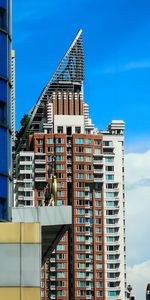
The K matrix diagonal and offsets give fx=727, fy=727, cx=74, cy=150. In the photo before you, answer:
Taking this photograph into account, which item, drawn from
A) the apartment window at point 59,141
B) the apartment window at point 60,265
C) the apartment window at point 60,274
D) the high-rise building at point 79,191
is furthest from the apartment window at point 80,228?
the apartment window at point 59,141

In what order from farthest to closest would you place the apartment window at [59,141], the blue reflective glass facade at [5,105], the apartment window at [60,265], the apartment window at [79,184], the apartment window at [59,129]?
the apartment window at [59,129]
the apartment window at [59,141]
the apartment window at [79,184]
the apartment window at [60,265]
the blue reflective glass facade at [5,105]

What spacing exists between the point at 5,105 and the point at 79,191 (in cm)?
12821

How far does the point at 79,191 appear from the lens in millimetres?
169000

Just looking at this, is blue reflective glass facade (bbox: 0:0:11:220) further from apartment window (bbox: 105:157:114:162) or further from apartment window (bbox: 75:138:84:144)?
apartment window (bbox: 105:157:114:162)

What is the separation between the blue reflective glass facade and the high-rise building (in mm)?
122168

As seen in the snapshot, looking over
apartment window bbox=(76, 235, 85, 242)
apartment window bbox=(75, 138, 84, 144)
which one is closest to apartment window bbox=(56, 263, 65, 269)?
apartment window bbox=(76, 235, 85, 242)

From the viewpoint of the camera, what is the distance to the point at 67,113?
178m

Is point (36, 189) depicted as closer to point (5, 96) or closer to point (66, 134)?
point (66, 134)

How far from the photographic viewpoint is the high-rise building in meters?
163

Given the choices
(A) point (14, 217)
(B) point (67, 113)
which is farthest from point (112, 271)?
(A) point (14, 217)

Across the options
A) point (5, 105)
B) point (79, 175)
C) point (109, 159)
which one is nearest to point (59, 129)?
point (79, 175)

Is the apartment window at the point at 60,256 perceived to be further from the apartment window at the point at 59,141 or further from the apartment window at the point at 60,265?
the apartment window at the point at 59,141

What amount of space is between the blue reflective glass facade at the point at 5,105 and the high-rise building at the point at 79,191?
401 ft

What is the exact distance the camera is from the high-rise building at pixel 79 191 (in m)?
163
